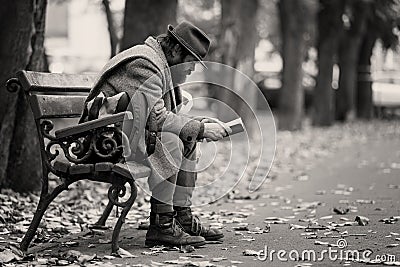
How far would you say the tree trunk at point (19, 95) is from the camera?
9781mm

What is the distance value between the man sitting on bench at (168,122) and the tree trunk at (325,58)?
21.1 meters

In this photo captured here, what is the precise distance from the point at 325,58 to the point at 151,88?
71.7 ft

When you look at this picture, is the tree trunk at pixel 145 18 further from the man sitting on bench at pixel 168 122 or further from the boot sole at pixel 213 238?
the boot sole at pixel 213 238

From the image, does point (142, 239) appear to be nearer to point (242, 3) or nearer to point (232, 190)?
point (232, 190)

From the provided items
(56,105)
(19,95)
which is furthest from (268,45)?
(56,105)

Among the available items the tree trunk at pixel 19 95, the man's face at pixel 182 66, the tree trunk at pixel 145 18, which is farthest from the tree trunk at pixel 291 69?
the man's face at pixel 182 66

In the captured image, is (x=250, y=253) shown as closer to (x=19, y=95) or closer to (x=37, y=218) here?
(x=37, y=218)

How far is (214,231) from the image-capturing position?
24.6 feet

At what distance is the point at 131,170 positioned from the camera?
266 inches

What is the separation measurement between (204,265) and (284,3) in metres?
18.4

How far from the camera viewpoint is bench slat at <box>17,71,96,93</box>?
7301 mm

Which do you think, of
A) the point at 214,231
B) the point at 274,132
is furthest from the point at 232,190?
the point at 274,132

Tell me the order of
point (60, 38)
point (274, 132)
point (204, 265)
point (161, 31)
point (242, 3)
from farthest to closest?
point (60, 38), point (274, 132), point (242, 3), point (161, 31), point (204, 265)

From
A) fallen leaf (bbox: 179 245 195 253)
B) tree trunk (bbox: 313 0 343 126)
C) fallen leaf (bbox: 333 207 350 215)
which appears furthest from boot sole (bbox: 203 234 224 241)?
tree trunk (bbox: 313 0 343 126)
